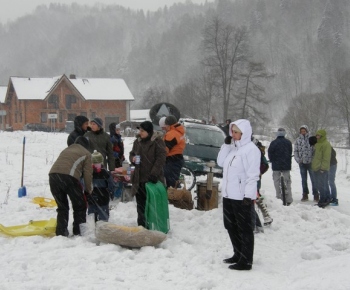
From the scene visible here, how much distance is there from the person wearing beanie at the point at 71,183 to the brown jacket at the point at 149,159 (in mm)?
840

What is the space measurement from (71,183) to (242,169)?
2.52 m

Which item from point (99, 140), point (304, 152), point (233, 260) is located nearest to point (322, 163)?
point (304, 152)

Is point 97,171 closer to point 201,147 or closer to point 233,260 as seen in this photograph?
point 233,260

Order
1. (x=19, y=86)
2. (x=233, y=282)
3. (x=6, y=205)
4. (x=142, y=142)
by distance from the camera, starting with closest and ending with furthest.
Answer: (x=233, y=282) → (x=142, y=142) → (x=6, y=205) → (x=19, y=86)

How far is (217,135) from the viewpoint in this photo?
14.6 m

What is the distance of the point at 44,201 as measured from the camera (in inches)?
370

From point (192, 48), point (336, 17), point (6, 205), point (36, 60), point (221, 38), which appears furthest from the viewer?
point (36, 60)

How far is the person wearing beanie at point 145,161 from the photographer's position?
7.32 meters

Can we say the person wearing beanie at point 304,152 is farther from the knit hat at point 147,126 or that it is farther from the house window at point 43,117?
the house window at point 43,117

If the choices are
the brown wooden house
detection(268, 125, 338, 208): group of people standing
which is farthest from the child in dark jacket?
the brown wooden house

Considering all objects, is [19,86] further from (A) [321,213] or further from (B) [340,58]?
(B) [340,58]

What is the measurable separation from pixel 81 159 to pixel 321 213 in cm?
505

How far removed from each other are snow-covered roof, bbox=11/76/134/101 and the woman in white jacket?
5232 centimetres

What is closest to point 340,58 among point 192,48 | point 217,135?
point 192,48
